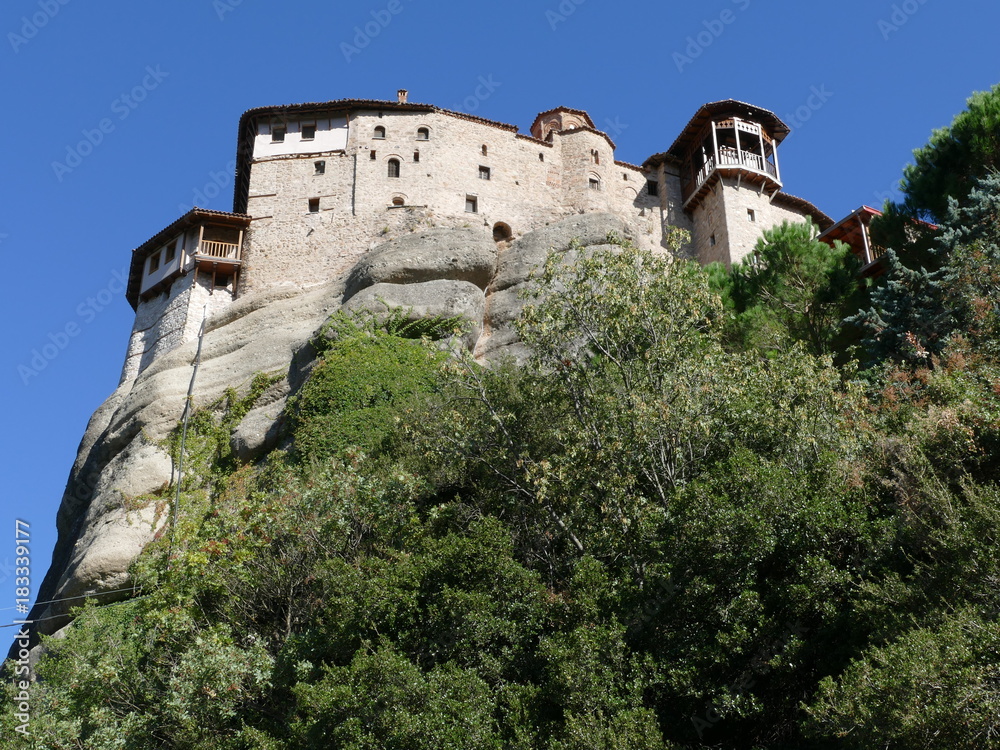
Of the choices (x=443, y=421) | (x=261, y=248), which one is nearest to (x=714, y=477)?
(x=443, y=421)

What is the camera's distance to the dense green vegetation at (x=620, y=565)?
35.9 ft

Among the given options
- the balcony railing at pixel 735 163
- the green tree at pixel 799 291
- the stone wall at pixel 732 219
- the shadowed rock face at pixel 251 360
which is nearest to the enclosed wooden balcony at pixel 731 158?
the balcony railing at pixel 735 163

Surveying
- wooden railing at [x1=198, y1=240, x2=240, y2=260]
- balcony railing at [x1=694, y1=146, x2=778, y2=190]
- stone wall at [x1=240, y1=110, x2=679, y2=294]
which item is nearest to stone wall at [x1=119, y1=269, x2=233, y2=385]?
wooden railing at [x1=198, y1=240, x2=240, y2=260]

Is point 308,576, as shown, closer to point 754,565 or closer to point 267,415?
point 754,565

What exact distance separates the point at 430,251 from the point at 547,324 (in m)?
14.3

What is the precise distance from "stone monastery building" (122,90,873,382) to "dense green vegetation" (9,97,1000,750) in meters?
17.0

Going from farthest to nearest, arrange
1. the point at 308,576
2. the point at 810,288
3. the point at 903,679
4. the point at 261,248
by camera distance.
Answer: the point at 261,248, the point at 810,288, the point at 308,576, the point at 903,679

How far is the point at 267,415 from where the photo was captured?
1022 inches

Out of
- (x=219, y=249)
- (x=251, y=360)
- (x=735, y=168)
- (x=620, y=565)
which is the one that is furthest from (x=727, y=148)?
(x=620, y=565)

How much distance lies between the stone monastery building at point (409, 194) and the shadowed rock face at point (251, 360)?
8.29 feet

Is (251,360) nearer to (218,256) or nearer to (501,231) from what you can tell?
(218,256)

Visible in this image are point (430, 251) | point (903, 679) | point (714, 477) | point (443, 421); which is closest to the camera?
point (903, 679)

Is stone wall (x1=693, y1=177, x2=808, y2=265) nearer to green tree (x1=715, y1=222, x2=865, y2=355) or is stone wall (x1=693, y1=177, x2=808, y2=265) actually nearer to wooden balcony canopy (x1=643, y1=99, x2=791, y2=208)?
wooden balcony canopy (x1=643, y1=99, x2=791, y2=208)

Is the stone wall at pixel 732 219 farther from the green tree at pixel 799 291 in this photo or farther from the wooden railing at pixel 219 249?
the wooden railing at pixel 219 249
